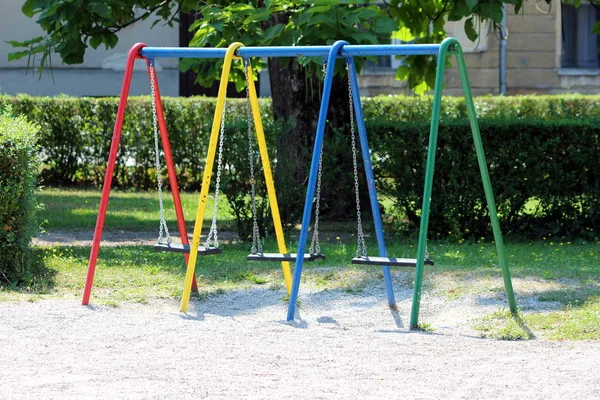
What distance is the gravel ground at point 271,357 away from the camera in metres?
4.48

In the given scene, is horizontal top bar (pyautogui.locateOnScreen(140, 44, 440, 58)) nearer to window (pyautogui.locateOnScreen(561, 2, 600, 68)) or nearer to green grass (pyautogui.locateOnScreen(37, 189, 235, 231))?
green grass (pyautogui.locateOnScreen(37, 189, 235, 231))

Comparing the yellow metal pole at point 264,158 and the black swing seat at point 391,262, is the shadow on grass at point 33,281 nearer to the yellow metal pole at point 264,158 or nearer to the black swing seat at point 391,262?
the yellow metal pole at point 264,158

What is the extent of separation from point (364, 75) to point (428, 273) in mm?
12163

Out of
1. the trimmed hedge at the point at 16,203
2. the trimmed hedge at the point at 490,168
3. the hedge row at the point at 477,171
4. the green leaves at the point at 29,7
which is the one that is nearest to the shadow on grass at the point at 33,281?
the trimmed hedge at the point at 16,203

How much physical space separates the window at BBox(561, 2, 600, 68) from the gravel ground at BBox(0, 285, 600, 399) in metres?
14.6

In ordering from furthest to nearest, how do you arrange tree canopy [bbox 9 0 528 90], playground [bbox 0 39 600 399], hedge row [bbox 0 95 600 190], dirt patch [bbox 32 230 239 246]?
hedge row [bbox 0 95 600 190]
dirt patch [bbox 32 230 239 246]
tree canopy [bbox 9 0 528 90]
playground [bbox 0 39 600 399]

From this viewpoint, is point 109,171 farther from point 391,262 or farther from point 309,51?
point 391,262

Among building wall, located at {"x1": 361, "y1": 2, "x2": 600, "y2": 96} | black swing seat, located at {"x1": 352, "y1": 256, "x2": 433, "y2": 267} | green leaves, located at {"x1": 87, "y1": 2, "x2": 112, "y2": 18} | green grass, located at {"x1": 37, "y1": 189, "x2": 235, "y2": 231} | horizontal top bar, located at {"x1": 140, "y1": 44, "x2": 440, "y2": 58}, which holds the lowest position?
green grass, located at {"x1": 37, "y1": 189, "x2": 235, "y2": 231}

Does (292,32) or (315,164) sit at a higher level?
(292,32)

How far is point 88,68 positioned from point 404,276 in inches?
550

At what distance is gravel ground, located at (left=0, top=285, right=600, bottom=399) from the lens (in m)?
4.48

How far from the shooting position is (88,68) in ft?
66.3

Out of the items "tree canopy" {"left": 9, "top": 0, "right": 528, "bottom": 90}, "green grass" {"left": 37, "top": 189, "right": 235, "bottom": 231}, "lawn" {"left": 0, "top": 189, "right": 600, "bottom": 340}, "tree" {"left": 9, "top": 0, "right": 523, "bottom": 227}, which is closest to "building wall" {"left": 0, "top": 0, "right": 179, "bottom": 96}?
"green grass" {"left": 37, "top": 189, "right": 235, "bottom": 231}

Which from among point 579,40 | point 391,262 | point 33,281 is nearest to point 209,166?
point 391,262
